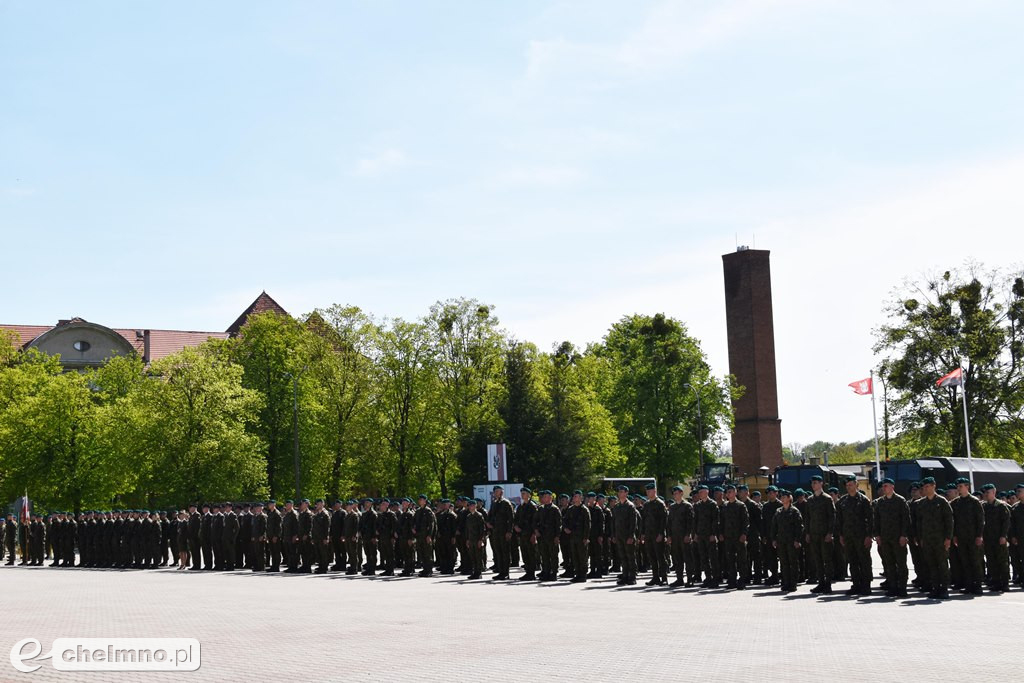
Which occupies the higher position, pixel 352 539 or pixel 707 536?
pixel 707 536

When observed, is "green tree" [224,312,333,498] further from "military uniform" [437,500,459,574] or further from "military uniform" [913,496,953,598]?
"military uniform" [913,496,953,598]

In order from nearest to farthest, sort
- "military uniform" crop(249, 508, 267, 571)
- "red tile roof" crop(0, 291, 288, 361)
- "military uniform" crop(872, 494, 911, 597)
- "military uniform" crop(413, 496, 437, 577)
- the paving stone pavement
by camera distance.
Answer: the paving stone pavement → "military uniform" crop(872, 494, 911, 597) → "military uniform" crop(413, 496, 437, 577) → "military uniform" crop(249, 508, 267, 571) → "red tile roof" crop(0, 291, 288, 361)

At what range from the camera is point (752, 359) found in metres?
71.8

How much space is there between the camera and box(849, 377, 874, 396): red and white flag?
40594 mm

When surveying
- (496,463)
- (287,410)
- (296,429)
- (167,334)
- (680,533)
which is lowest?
(680,533)

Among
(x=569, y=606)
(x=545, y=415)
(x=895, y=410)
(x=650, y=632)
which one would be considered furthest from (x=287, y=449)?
(x=650, y=632)

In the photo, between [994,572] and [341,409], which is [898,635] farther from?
[341,409]

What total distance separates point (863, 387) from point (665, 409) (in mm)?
21613

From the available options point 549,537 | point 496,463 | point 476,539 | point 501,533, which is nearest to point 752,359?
point 496,463

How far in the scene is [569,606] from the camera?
51.5 feet

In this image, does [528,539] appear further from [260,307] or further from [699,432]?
[260,307]

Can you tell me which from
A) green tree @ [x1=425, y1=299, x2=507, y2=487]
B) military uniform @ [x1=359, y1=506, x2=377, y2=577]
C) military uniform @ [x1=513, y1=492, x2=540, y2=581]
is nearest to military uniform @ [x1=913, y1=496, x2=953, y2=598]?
military uniform @ [x1=513, y1=492, x2=540, y2=581]

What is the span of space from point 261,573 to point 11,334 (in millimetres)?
44379
